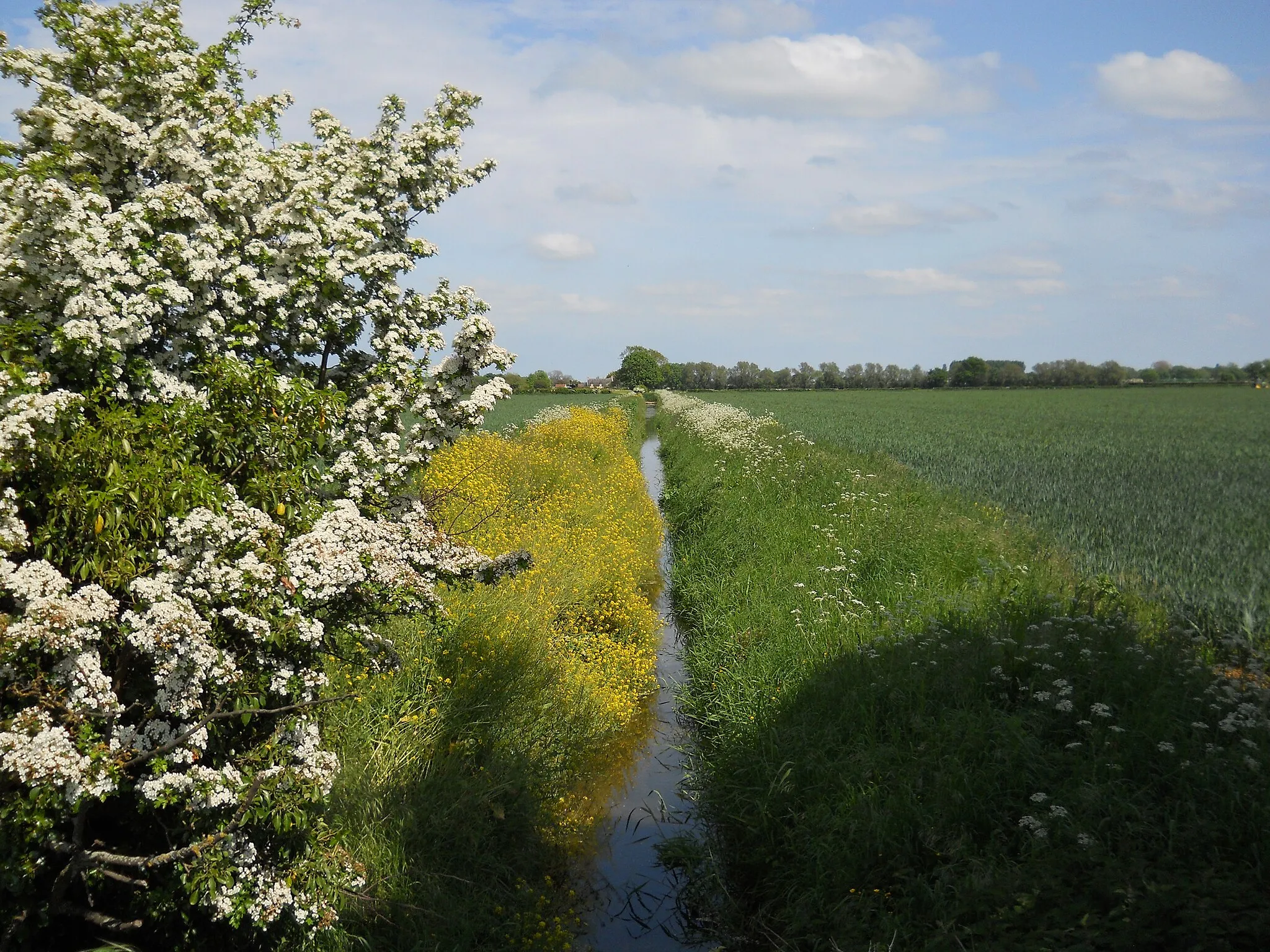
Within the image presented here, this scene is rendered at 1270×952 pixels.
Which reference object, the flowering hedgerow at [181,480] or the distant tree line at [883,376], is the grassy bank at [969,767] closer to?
the flowering hedgerow at [181,480]

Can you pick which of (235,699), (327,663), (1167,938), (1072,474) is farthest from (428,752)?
(1072,474)

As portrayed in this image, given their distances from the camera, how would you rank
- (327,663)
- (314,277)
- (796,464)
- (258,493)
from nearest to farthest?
1. (258,493)
2. (314,277)
3. (327,663)
4. (796,464)

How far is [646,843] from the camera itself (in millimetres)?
6906

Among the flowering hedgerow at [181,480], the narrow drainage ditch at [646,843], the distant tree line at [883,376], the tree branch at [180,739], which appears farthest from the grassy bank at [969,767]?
the distant tree line at [883,376]

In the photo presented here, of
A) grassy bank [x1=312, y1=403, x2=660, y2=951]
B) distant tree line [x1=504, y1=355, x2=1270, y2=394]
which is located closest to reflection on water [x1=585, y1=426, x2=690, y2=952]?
grassy bank [x1=312, y1=403, x2=660, y2=951]

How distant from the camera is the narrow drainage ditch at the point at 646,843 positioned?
580cm

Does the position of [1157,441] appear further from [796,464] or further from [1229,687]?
[1229,687]

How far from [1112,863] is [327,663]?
200 inches

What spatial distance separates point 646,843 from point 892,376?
119 m

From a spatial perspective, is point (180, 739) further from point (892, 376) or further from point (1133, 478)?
point (892, 376)

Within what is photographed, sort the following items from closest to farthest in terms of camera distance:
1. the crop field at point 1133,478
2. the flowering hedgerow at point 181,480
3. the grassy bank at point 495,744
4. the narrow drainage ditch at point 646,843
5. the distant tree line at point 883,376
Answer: the flowering hedgerow at point 181,480
the grassy bank at point 495,744
the narrow drainage ditch at point 646,843
the crop field at point 1133,478
the distant tree line at point 883,376

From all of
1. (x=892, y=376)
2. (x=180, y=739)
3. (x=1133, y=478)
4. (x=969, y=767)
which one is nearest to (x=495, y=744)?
(x=180, y=739)

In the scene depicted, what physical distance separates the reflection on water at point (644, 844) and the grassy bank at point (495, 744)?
0.21m

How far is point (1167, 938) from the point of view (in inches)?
141
